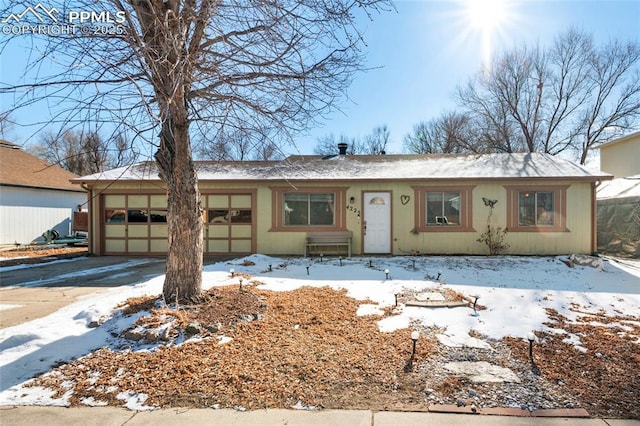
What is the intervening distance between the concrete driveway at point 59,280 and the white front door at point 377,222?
20.4ft

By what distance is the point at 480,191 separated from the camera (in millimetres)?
10656

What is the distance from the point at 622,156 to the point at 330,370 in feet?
76.0

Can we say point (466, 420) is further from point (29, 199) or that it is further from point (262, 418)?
point (29, 199)

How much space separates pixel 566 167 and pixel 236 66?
11.4 meters

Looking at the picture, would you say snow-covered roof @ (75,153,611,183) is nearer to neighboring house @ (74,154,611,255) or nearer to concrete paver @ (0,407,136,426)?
neighboring house @ (74,154,611,255)

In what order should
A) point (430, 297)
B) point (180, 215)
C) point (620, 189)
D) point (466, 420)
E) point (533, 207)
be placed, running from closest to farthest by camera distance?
point (466, 420) → point (180, 215) → point (430, 297) → point (533, 207) → point (620, 189)

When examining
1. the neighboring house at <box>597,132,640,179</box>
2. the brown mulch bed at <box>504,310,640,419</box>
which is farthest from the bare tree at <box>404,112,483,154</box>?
the brown mulch bed at <box>504,310,640,419</box>

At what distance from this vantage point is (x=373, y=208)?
428 inches

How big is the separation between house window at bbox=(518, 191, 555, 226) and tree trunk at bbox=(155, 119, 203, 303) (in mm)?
10149

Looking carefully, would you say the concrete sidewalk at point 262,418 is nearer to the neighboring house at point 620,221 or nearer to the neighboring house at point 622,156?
the neighboring house at point 620,221

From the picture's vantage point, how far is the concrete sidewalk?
7.94ft

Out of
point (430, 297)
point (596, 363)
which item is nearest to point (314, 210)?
point (430, 297)

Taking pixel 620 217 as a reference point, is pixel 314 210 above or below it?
above

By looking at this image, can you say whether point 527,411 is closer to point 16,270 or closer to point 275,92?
point 275,92
